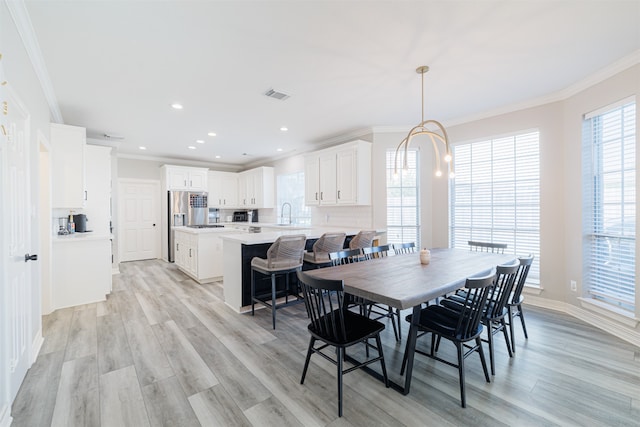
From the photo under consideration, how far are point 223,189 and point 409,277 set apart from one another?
6.82 metres

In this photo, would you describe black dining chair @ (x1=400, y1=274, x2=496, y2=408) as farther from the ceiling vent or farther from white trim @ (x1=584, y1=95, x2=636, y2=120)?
the ceiling vent

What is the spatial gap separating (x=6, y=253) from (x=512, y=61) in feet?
14.1

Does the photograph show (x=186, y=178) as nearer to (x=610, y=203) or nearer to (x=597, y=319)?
(x=610, y=203)

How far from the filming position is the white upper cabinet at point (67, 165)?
3717 millimetres

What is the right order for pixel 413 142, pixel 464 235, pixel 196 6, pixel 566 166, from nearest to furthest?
pixel 196 6, pixel 566 166, pixel 464 235, pixel 413 142

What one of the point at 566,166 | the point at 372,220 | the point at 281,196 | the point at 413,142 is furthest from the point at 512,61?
the point at 281,196

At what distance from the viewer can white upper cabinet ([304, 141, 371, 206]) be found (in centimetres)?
471

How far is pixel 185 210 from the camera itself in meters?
6.84

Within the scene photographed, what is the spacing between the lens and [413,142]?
4.75m

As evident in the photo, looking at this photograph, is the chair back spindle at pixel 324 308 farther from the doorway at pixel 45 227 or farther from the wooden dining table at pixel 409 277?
the doorway at pixel 45 227

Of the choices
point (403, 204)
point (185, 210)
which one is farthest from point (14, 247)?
point (185, 210)

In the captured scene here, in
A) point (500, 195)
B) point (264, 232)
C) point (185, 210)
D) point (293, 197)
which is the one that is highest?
point (293, 197)

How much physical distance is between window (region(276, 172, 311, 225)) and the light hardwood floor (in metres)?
3.60

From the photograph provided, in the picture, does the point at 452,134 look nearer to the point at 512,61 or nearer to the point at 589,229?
the point at 512,61
